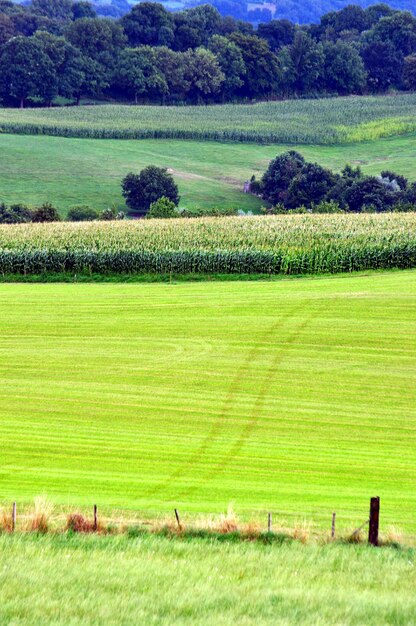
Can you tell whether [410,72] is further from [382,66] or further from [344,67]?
[344,67]

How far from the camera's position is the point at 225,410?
33625 mm

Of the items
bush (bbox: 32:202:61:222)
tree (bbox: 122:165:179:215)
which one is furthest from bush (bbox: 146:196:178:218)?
tree (bbox: 122:165:179:215)

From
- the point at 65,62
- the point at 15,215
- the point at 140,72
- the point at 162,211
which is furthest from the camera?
the point at 140,72

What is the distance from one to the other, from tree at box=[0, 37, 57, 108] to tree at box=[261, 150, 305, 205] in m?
50.3

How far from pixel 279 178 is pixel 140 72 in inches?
2230

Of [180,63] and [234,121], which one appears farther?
[180,63]

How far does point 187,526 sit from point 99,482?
491 cm

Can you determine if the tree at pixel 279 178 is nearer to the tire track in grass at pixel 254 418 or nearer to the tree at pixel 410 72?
the tire track in grass at pixel 254 418

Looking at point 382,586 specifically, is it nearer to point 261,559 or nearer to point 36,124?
point 261,559

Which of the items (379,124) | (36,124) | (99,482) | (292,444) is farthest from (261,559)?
(379,124)

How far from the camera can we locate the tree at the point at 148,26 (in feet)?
624

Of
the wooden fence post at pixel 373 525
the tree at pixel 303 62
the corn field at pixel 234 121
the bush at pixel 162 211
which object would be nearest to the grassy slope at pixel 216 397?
the wooden fence post at pixel 373 525

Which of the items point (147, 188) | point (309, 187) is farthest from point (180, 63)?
point (147, 188)

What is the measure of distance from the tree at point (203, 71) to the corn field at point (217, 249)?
10157cm
